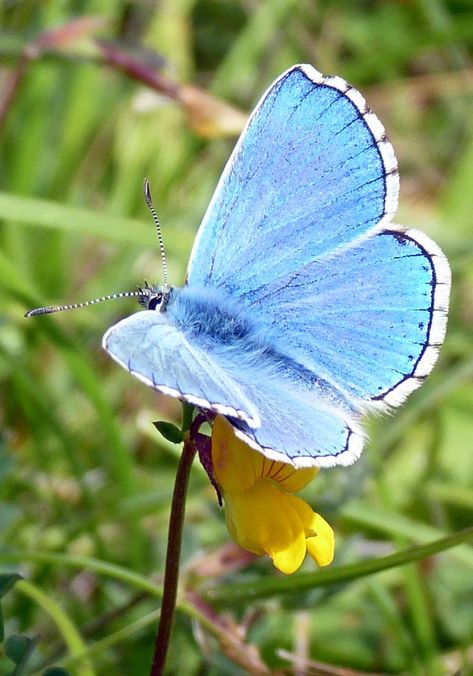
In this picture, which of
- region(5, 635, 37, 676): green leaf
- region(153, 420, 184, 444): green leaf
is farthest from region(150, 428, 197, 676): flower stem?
region(5, 635, 37, 676): green leaf

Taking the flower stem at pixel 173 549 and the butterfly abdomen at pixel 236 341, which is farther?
the butterfly abdomen at pixel 236 341

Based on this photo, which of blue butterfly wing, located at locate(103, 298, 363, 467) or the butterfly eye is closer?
blue butterfly wing, located at locate(103, 298, 363, 467)

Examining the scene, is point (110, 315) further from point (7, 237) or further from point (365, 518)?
point (365, 518)

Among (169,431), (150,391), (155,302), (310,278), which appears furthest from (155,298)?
(150,391)

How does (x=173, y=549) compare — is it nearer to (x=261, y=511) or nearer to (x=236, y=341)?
(x=261, y=511)

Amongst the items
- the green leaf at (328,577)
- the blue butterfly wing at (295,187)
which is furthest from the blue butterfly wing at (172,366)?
the green leaf at (328,577)

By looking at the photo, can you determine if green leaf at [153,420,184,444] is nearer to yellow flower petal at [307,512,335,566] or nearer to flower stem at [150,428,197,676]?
flower stem at [150,428,197,676]

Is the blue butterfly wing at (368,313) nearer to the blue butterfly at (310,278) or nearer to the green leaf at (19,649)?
the blue butterfly at (310,278)
